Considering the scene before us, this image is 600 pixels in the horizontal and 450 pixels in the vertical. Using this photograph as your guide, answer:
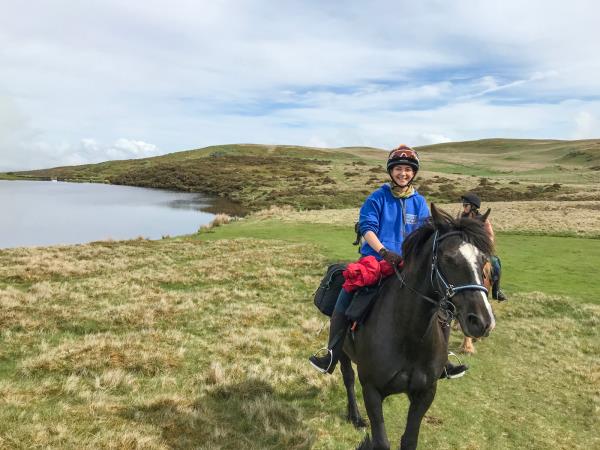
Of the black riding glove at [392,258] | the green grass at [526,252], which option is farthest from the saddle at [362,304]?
the green grass at [526,252]

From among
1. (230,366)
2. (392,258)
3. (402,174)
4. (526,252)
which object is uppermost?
(402,174)

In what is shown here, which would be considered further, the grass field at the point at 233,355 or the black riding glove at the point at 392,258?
the grass field at the point at 233,355

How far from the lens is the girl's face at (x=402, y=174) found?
5.71 metres

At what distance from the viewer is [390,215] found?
5855mm

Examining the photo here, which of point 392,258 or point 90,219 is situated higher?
point 392,258

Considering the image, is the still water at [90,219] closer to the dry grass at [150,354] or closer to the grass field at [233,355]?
the grass field at [233,355]

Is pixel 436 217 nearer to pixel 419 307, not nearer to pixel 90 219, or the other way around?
pixel 419 307

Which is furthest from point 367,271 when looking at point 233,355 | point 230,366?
point 233,355

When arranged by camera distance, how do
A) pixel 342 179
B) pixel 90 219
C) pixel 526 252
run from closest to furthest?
1. pixel 526 252
2. pixel 90 219
3. pixel 342 179

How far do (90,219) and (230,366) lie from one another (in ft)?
137

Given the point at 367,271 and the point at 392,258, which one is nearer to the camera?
the point at 392,258

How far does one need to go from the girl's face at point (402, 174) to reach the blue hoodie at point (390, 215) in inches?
8.7

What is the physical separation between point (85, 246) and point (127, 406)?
20699mm

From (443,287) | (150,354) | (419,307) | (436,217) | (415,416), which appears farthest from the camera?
(150,354)
